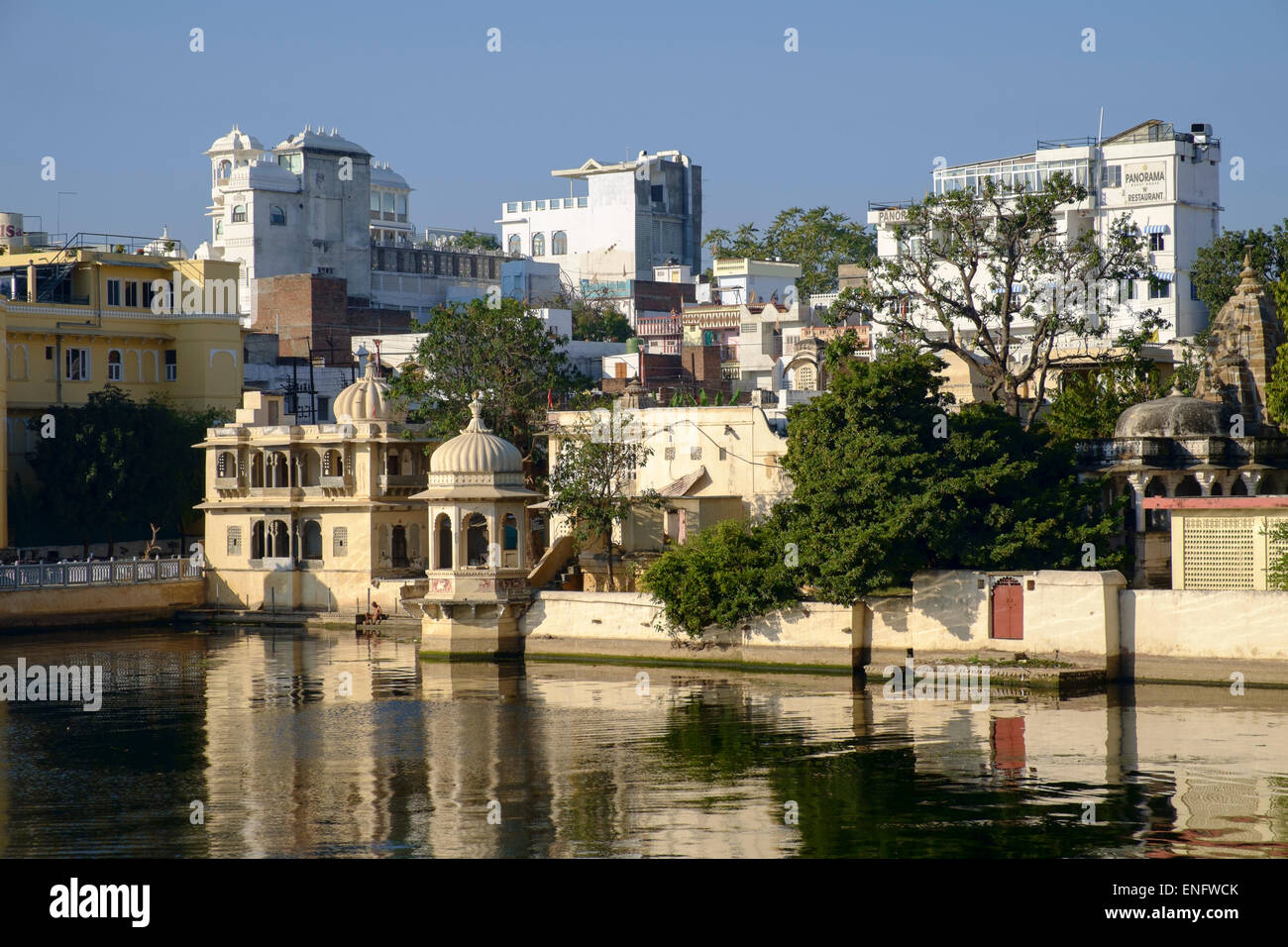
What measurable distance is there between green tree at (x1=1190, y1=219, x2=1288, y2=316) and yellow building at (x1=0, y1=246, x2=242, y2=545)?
1484 inches

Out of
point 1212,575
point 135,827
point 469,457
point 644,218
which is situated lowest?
point 135,827

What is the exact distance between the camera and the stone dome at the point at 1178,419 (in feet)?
144

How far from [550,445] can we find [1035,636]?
18616 millimetres

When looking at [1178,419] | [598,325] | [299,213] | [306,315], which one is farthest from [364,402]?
[299,213]

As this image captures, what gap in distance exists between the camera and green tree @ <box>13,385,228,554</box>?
192 ft

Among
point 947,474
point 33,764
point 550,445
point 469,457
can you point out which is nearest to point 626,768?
point 33,764

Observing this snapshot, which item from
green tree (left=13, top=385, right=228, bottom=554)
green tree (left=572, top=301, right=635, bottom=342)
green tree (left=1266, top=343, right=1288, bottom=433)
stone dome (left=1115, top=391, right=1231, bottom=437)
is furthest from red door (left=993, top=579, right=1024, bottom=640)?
green tree (left=572, top=301, right=635, bottom=342)

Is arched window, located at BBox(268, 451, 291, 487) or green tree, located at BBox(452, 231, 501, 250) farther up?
green tree, located at BBox(452, 231, 501, 250)

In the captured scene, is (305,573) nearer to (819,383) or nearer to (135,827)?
(819,383)

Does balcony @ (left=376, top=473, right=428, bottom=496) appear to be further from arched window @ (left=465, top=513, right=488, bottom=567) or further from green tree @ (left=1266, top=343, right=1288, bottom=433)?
green tree @ (left=1266, top=343, right=1288, bottom=433)

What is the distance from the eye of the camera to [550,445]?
5147 centimetres

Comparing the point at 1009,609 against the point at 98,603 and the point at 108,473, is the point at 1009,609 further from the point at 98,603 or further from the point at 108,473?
the point at 108,473

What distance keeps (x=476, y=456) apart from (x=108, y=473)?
1938 cm

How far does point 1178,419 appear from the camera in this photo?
144 feet
